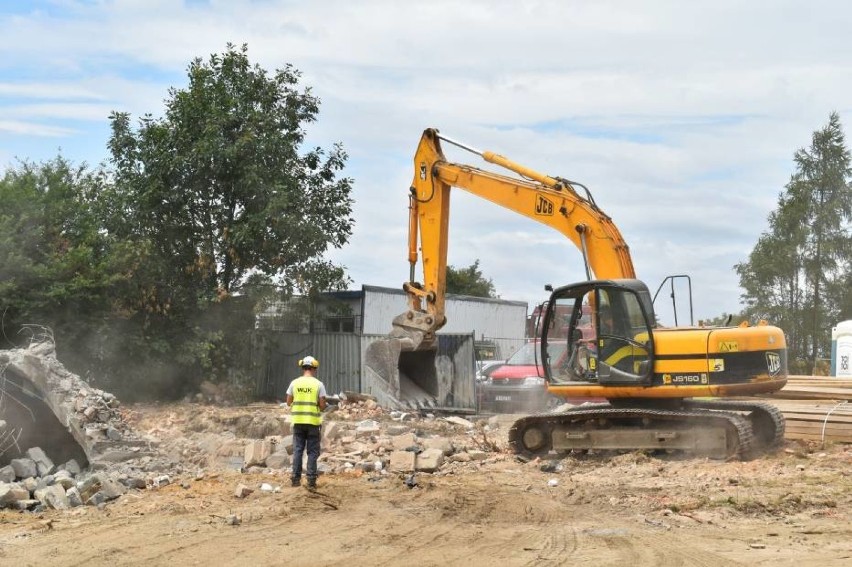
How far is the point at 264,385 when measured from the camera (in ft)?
84.8

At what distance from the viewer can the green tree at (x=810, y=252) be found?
36.9 m

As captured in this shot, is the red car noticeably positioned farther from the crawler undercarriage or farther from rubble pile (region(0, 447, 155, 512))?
rubble pile (region(0, 447, 155, 512))

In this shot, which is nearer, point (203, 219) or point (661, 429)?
point (661, 429)

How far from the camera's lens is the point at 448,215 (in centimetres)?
1727

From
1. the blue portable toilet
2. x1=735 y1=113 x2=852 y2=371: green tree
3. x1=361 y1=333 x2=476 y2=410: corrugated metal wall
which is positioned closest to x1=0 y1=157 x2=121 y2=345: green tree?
x1=361 y1=333 x2=476 y2=410: corrugated metal wall

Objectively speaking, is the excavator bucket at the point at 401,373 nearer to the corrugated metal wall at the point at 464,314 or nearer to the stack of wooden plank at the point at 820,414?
the stack of wooden plank at the point at 820,414

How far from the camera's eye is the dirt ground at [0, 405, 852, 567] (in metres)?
8.10

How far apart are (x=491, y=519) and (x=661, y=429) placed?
419 cm

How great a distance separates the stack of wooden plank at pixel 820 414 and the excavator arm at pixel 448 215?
10.5ft

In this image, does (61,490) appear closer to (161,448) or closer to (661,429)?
(161,448)

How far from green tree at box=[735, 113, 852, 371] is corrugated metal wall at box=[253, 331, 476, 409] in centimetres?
1951

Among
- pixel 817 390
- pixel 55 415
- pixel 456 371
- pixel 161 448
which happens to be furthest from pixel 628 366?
pixel 55 415

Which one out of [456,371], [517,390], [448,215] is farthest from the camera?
[456,371]

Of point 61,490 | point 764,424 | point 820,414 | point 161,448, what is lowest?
point 61,490
